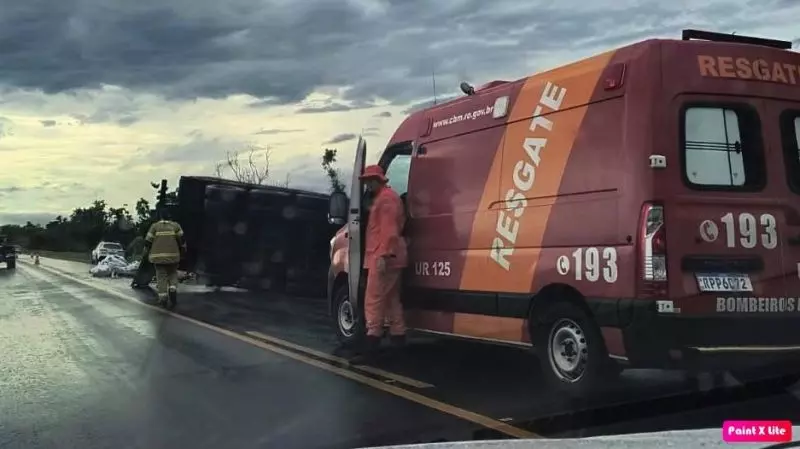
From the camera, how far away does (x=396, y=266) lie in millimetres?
8164

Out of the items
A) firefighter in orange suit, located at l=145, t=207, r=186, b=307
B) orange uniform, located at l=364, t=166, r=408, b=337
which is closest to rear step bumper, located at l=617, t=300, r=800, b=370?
orange uniform, located at l=364, t=166, r=408, b=337

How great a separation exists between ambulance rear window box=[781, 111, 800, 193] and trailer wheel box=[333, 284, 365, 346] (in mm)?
4406

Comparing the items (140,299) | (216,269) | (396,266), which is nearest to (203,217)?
(216,269)

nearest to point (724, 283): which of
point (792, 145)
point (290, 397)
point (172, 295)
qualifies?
point (792, 145)

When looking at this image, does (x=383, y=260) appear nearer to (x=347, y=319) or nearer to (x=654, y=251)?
(x=347, y=319)

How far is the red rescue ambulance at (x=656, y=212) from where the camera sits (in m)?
5.57

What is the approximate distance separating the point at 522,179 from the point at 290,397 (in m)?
2.52

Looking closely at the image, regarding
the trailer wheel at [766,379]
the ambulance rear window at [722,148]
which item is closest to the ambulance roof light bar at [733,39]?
the ambulance rear window at [722,148]

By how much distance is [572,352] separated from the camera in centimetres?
627

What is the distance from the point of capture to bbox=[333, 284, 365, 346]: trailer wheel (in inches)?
350

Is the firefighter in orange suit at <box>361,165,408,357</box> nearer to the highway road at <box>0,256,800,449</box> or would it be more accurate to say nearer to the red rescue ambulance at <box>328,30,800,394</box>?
the highway road at <box>0,256,800,449</box>

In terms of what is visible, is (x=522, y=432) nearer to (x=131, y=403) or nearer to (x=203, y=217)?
(x=131, y=403)

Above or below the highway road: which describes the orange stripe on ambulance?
above

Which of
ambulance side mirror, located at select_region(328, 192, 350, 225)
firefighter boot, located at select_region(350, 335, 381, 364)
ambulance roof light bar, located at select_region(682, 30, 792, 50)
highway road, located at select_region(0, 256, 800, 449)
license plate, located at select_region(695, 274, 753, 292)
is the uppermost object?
ambulance roof light bar, located at select_region(682, 30, 792, 50)
